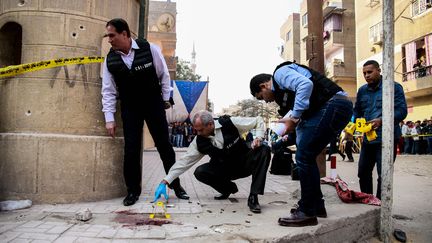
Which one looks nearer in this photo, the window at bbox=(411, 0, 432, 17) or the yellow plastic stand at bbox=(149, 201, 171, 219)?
the yellow plastic stand at bbox=(149, 201, 171, 219)

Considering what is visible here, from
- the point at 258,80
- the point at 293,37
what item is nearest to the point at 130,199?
the point at 258,80

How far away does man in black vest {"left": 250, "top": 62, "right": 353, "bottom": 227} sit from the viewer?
2863 millimetres

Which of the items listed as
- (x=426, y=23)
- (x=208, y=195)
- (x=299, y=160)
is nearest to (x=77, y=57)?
(x=208, y=195)

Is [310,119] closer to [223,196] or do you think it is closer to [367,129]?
[367,129]

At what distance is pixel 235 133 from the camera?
12.3 ft

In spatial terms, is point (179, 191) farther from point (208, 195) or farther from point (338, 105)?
point (338, 105)

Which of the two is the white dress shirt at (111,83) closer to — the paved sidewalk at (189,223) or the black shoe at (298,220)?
the paved sidewalk at (189,223)

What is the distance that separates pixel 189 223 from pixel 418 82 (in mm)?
19308

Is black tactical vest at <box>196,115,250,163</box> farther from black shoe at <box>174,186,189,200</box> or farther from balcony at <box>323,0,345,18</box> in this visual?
balcony at <box>323,0,345,18</box>

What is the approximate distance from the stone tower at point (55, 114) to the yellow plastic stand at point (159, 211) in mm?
659

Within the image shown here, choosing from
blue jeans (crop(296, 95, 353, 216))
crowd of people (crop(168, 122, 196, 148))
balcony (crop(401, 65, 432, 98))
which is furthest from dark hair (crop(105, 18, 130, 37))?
balcony (crop(401, 65, 432, 98))

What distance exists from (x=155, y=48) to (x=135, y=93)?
550 millimetres

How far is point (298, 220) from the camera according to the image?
2787 millimetres

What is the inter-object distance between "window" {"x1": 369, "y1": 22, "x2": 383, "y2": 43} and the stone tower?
22288 millimetres
